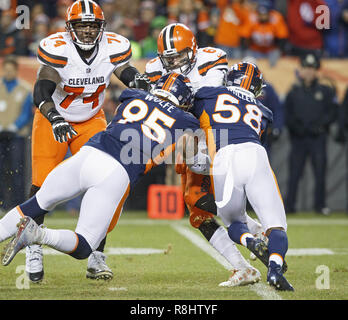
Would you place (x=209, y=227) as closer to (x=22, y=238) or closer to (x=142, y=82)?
(x=142, y=82)

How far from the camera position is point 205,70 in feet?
17.1

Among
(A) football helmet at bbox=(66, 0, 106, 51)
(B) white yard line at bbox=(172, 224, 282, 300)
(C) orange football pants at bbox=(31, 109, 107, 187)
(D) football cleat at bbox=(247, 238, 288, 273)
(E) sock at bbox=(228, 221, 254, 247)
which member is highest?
(A) football helmet at bbox=(66, 0, 106, 51)

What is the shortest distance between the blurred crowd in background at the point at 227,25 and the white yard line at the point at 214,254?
309 cm

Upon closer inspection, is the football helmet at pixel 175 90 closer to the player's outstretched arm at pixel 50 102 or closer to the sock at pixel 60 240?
the player's outstretched arm at pixel 50 102

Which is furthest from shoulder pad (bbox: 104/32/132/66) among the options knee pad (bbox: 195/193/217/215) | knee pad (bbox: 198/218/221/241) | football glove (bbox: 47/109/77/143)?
knee pad (bbox: 198/218/221/241)

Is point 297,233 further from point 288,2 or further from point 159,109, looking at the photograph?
point 288,2

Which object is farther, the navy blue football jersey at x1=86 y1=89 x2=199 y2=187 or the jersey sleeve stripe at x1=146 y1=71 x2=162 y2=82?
the jersey sleeve stripe at x1=146 y1=71 x2=162 y2=82

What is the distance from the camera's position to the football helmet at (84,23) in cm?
516

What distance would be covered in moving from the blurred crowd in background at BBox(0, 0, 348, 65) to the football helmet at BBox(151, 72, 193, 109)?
17.8ft

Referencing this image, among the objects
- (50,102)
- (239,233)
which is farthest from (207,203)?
(50,102)

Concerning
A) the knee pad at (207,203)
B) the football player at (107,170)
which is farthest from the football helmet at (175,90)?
the knee pad at (207,203)

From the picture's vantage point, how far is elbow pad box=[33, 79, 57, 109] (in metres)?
4.96

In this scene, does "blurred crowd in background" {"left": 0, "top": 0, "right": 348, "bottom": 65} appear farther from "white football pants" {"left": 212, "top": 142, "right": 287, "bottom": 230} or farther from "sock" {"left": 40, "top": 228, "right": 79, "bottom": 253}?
"sock" {"left": 40, "top": 228, "right": 79, "bottom": 253}

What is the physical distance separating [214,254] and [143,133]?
7.25 ft
